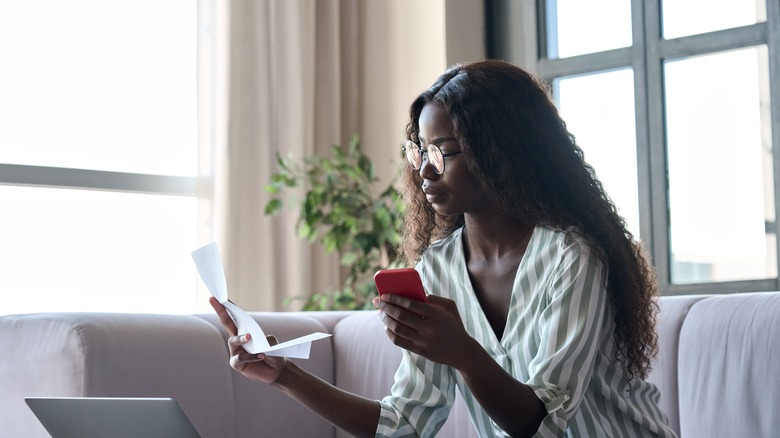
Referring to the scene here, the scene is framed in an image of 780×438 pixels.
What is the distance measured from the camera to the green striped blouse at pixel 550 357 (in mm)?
1518

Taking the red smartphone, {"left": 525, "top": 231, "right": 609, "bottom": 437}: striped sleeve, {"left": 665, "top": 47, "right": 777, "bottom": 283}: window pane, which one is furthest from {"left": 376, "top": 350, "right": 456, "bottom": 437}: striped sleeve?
{"left": 665, "top": 47, "right": 777, "bottom": 283}: window pane

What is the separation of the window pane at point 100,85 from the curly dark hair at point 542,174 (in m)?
2.56

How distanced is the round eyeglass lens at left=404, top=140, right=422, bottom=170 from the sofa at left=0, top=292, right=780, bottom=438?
70cm

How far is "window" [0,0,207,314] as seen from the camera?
3.85 m

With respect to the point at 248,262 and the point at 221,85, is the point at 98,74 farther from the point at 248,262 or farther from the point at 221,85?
the point at 248,262

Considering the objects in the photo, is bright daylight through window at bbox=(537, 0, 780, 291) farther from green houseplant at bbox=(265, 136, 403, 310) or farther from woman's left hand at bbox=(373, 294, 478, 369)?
woman's left hand at bbox=(373, 294, 478, 369)

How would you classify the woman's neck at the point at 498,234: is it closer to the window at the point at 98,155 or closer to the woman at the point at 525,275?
the woman at the point at 525,275

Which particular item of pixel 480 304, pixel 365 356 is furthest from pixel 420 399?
pixel 365 356

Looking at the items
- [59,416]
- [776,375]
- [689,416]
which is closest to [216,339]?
[59,416]

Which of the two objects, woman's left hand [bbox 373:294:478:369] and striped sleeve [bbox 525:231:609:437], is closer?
woman's left hand [bbox 373:294:478:369]

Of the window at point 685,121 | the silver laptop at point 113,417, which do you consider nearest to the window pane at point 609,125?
the window at point 685,121

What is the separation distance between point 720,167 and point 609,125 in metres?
0.52

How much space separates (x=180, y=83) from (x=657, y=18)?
6.36 feet

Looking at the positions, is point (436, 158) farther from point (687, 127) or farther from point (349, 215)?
point (687, 127)
